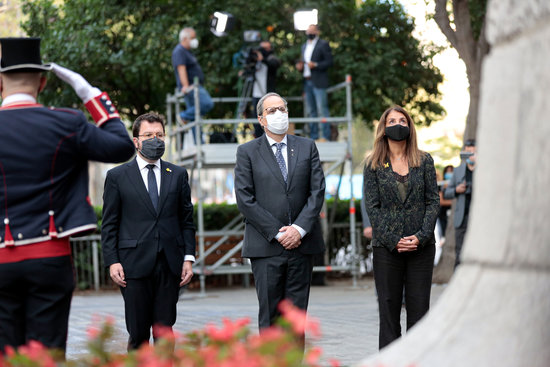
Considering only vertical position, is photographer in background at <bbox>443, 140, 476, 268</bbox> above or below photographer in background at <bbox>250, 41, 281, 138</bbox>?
below

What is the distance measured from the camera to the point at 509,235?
3896mm

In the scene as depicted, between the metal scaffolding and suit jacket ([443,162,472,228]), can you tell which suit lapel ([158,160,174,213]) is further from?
the metal scaffolding

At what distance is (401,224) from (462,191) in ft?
19.2

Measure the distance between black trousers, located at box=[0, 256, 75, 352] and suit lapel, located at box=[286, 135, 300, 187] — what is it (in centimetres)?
290

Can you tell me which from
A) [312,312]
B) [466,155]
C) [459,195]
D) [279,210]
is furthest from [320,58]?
[279,210]

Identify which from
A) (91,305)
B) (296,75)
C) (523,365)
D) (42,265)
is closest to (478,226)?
(523,365)

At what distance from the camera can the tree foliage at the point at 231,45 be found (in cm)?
2020

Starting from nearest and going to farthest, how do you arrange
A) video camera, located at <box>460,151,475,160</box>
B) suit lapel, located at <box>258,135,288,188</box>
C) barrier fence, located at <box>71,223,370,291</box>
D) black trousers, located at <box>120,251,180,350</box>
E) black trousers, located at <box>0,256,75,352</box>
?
1. black trousers, located at <box>0,256,75,352</box>
2. black trousers, located at <box>120,251,180,350</box>
3. suit lapel, located at <box>258,135,288,188</box>
4. video camera, located at <box>460,151,475,160</box>
5. barrier fence, located at <box>71,223,370,291</box>

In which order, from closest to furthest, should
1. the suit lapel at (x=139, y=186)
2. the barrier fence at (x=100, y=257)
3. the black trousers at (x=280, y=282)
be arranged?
the suit lapel at (x=139, y=186) → the black trousers at (x=280, y=282) → the barrier fence at (x=100, y=257)

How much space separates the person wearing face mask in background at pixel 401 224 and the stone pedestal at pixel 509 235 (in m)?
3.55

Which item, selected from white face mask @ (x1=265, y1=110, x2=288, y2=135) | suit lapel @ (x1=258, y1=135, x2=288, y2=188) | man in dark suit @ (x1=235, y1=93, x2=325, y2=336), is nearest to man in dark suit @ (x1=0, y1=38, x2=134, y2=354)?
man in dark suit @ (x1=235, y1=93, x2=325, y2=336)

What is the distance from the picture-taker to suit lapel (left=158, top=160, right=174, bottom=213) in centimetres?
726

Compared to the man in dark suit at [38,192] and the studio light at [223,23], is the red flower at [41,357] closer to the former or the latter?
the man in dark suit at [38,192]

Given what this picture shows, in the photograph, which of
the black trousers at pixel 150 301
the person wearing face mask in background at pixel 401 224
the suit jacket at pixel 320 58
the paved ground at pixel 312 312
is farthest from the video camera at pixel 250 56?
the black trousers at pixel 150 301
